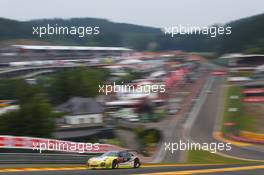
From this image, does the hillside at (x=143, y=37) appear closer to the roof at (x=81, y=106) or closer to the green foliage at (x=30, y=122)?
the roof at (x=81, y=106)

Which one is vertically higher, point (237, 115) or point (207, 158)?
point (237, 115)

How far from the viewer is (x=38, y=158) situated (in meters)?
12.9

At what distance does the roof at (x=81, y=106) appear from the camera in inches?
703

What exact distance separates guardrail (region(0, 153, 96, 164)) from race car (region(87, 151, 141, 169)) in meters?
2.00

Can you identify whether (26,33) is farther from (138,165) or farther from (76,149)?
(138,165)

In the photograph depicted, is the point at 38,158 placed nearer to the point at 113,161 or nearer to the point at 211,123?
the point at 113,161

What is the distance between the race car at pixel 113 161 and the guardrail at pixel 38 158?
2.00 m

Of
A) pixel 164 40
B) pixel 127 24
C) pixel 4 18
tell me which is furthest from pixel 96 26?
pixel 4 18

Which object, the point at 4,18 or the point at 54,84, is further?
the point at 54,84

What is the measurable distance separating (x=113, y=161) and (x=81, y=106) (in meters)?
7.28

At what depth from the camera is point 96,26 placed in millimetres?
15914

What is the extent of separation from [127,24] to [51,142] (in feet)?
15.7

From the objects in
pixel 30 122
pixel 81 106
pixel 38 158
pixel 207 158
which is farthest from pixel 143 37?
pixel 38 158

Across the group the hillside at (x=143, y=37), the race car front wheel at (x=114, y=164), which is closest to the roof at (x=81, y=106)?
the hillside at (x=143, y=37)
